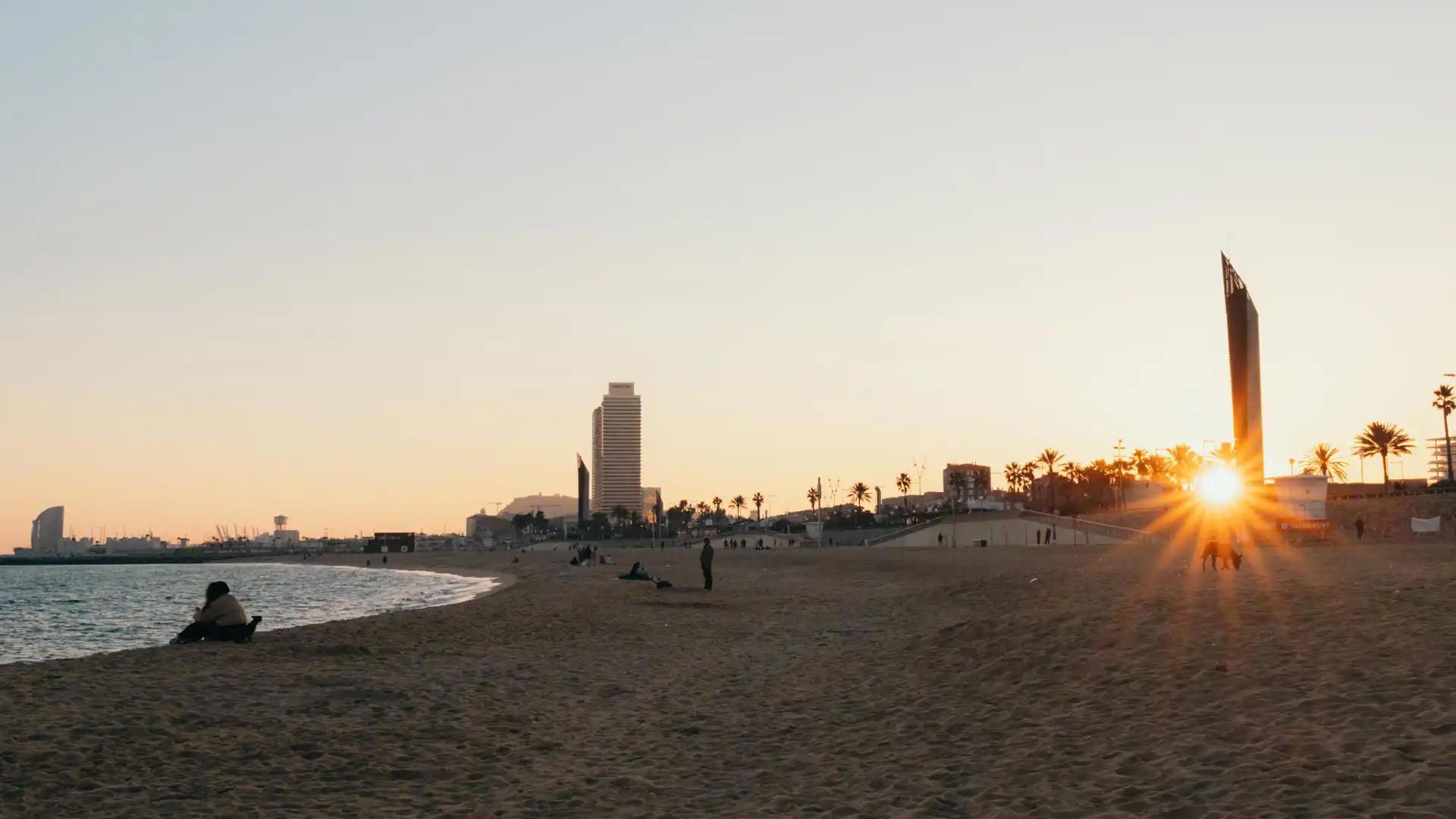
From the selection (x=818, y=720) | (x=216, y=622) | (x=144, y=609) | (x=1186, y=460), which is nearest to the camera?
(x=818, y=720)

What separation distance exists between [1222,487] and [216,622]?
268ft

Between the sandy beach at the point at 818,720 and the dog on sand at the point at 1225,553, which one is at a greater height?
the dog on sand at the point at 1225,553

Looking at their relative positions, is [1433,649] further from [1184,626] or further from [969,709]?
[969,709]

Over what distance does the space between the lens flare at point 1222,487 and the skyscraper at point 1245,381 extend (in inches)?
59.4

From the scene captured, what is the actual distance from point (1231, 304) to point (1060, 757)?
84.9 m

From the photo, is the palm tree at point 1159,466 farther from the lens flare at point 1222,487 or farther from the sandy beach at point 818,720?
the sandy beach at point 818,720

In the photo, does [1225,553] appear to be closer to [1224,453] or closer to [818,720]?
[818,720]

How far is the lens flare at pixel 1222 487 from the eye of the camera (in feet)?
251

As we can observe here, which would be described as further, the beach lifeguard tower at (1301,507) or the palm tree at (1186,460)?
the palm tree at (1186,460)

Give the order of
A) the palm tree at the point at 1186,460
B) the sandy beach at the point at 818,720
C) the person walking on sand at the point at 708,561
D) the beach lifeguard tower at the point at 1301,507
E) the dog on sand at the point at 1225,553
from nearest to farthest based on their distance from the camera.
Result: the sandy beach at the point at 818,720, the dog on sand at the point at 1225,553, the person walking on sand at the point at 708,561, the beach lifeguard tower at the point at 1301,507, the palm tree at the point at 1186,460

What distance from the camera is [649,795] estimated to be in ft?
31.5

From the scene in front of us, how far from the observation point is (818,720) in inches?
512

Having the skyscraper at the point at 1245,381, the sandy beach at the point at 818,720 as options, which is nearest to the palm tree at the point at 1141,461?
the skyscraper at the point at 1245,381

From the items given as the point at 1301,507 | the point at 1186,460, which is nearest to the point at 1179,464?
the point at 1186,460
